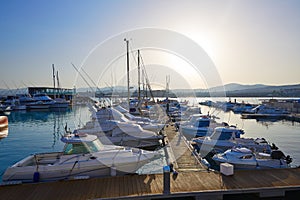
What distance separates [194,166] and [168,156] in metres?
3.30

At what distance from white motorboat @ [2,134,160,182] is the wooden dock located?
57.6 inches

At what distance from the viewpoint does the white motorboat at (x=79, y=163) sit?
1086cm

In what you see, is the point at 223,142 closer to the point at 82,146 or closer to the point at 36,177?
the point at 82,146

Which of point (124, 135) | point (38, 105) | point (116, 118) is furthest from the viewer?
point (38, 105)

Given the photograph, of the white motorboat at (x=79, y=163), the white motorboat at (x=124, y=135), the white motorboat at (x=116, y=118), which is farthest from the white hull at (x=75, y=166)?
the white motorboat at (x=116, y=118)

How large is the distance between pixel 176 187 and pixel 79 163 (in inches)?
198

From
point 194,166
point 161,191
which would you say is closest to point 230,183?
point 161,191

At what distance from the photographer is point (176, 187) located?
29.4ft

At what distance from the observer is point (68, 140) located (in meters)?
13.9

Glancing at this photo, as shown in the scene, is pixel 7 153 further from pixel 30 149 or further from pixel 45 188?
pixel 45 188

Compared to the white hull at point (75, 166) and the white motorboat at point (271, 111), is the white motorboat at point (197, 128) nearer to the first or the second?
the white hull at point (75, 166)

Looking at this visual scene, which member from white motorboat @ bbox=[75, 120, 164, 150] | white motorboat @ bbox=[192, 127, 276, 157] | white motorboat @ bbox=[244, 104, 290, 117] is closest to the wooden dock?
white motorboat @ bbox=[192, 127, 276, 157]

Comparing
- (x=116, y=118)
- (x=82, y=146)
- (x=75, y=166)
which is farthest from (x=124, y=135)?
(x=75, y=166)

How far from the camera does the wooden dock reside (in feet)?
27.9
